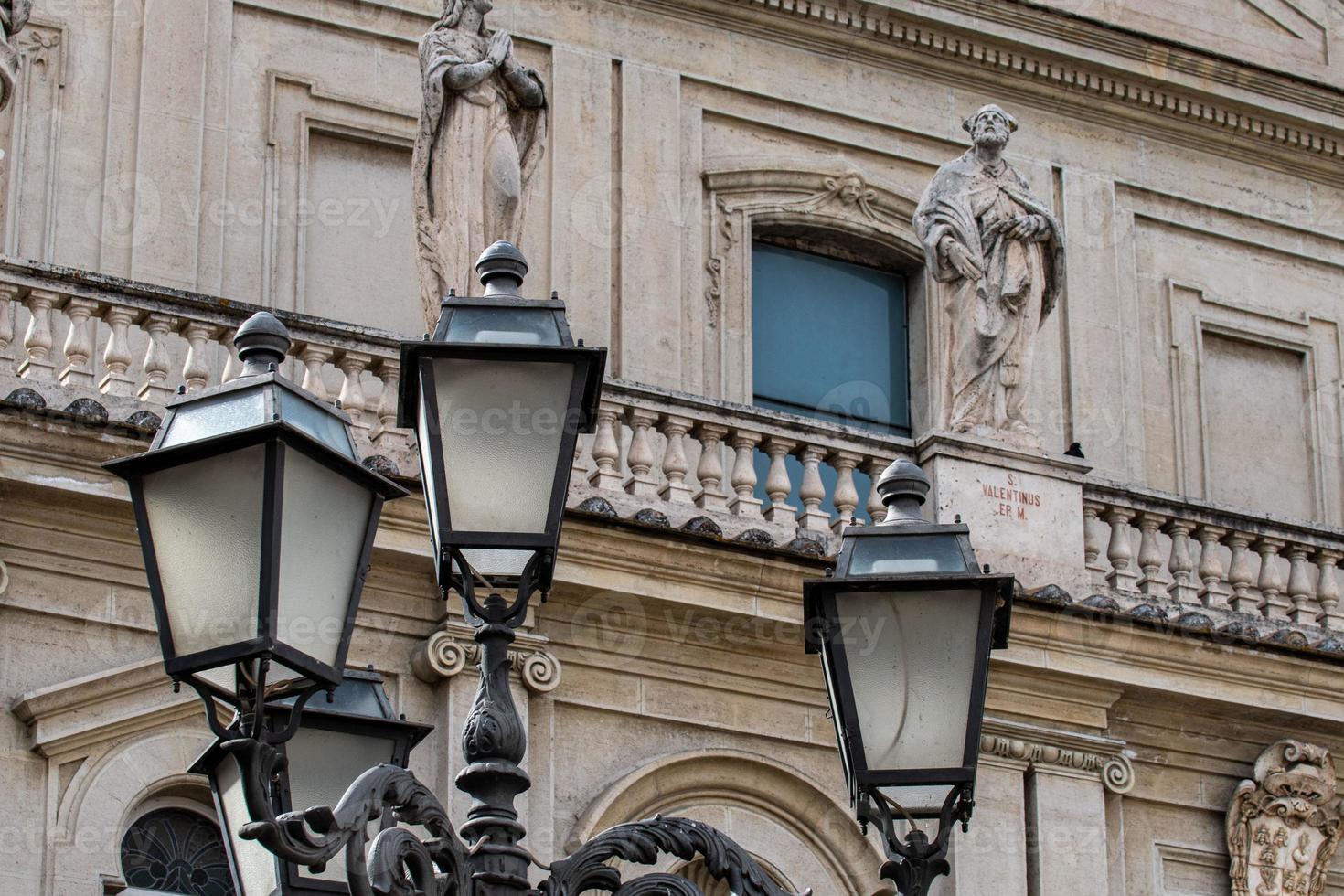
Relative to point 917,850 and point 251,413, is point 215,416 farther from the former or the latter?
point 917,850

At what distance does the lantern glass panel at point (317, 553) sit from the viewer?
7.10 m

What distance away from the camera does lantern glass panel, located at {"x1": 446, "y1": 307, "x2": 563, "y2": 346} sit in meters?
7.80

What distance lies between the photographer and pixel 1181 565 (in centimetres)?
1722

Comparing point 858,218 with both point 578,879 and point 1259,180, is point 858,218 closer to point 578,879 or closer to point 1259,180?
point 1259,180

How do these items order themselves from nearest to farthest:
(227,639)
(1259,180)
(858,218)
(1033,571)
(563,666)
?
(227,639)
(563,666)
(1033,571)
(858,218)
(1259,180)

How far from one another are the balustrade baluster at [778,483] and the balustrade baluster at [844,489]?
225 mm

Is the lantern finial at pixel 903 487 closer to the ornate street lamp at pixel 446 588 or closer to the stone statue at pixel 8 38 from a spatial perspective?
the ornate street lamp at pixel 446 588

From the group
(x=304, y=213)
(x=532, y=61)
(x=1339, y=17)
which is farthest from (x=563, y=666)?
(x=1339, y=17)

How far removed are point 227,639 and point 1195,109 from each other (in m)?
15.1

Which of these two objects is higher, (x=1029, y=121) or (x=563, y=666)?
A: (x=1029, y=121)

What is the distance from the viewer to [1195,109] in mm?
21172

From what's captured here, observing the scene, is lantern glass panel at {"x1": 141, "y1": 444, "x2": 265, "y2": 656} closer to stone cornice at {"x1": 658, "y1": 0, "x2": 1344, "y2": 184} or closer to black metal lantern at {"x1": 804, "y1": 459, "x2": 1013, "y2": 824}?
black metal lantern at {"x1": 804, "y1": 459, "x2": 1013, "y2": 824}

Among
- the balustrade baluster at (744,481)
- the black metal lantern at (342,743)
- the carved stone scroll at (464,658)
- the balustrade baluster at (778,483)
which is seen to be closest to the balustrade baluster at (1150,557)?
the balustrade baluster at (778,483)

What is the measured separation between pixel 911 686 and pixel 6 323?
7.66 metres
